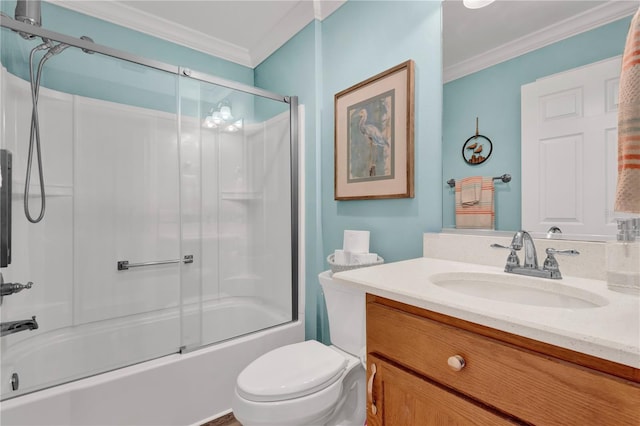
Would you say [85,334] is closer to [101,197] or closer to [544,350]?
[101,197]

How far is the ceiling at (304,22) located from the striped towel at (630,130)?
1.25 ft

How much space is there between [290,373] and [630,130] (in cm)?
123

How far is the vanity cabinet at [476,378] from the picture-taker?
19.0 inches

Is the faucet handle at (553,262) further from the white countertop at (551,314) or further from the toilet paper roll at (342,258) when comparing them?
the toilet paper roll at (342,258)

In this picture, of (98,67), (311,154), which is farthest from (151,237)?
(311,154)

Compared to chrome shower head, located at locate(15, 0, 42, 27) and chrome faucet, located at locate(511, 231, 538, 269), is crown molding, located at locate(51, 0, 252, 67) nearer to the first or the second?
chrome shower head, located at locate(15, 0, 42, 27)

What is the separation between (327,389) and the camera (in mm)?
1152

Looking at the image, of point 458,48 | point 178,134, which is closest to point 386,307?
point 458,48

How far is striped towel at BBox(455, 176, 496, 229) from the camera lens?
3.65ft

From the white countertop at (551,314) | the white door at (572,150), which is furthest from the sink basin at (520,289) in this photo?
the white door at (572,150)

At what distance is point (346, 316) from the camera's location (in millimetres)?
1323

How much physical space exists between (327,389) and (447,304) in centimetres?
73

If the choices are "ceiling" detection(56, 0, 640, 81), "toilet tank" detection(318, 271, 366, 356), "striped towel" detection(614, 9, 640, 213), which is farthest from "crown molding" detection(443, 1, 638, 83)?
"toilet tank" detection(318, 271, 366, 356)

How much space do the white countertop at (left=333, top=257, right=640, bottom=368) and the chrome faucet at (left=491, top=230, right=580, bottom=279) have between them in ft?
0.10
